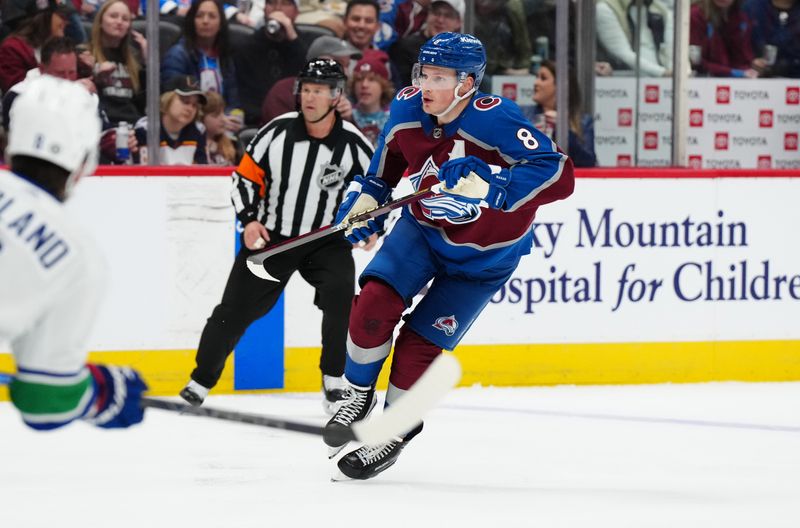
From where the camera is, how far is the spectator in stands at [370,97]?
224 inches

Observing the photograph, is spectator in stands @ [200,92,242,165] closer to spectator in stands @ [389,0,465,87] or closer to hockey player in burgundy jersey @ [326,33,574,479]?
spectator in stands @ [389,0,465,87]

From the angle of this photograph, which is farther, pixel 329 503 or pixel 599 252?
pixel 599 252

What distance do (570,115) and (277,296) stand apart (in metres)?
1.67

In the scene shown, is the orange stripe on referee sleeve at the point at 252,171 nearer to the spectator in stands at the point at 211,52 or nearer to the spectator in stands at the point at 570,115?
the spectator in stands at the point at 211,52

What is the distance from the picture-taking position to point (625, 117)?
5.88 meters

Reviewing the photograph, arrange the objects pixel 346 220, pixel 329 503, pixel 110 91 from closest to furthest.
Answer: pixel 329 503, pixel 346 220, pixel 110 91

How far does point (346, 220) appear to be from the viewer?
366cm

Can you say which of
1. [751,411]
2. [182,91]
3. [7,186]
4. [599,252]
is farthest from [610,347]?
[7,186]

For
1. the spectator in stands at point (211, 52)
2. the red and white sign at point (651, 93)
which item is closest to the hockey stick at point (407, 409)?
the spectator in stands at point (211, 52)

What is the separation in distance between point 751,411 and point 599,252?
86cm

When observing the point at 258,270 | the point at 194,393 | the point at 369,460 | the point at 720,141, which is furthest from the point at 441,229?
the point at 720,141

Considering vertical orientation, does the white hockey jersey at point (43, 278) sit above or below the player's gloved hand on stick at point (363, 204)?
above

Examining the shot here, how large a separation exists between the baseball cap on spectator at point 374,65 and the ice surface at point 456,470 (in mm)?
1491

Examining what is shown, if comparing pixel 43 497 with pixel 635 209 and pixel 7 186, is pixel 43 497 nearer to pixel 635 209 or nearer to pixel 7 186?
pixel 7 186
